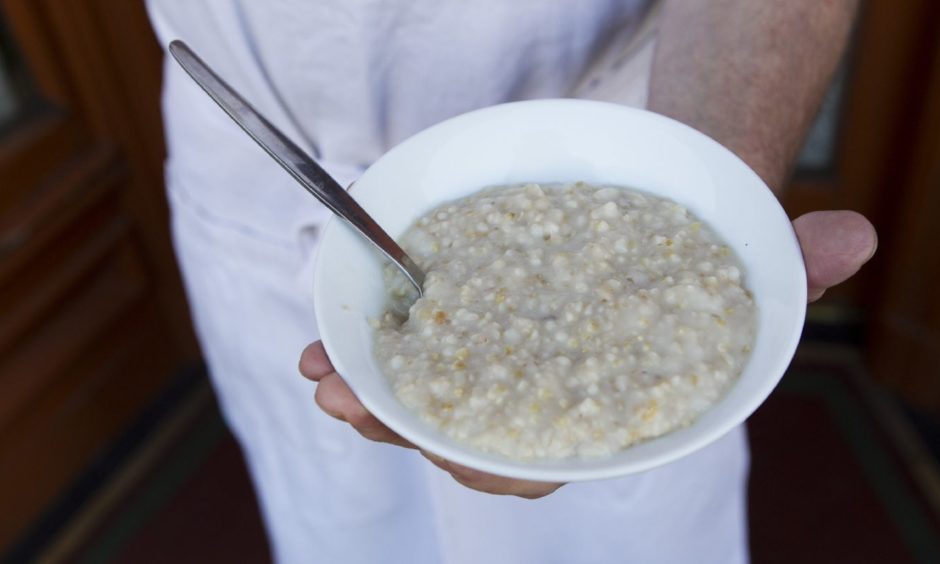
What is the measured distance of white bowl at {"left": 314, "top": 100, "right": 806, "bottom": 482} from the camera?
1.85 ft

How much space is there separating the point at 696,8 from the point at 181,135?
559 mm

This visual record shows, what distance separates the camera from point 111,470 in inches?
71.8

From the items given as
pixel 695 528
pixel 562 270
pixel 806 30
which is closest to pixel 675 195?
pixel 562 270

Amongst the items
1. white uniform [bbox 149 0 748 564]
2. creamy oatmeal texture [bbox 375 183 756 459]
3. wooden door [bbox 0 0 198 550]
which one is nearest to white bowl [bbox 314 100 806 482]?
creamy oatmeal texture [bbox 375 183 756 459]

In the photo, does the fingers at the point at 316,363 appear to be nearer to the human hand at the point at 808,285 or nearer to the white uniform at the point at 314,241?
the human hand at the point at 808,285

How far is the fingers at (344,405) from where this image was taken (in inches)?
24.9

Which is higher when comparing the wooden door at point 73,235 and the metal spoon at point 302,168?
the metal spoon at point 302,168

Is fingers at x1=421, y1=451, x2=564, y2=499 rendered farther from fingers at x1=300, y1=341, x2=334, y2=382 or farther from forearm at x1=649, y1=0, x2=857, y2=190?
forearm at x1=649, y1=0, x2=857, y2=190

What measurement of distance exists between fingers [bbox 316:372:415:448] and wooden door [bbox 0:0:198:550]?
3.56 ft

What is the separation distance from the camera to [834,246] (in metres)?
0.65

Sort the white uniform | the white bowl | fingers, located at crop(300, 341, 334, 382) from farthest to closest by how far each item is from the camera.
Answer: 1. the white uniform
2. fingers, located at crop(300, 341, 334, 382)
3. the white bowl

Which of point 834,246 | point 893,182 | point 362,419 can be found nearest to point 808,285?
point 834,246

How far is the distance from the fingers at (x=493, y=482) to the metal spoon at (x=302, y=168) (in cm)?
15

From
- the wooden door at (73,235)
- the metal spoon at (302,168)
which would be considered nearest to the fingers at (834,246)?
the metal spoon at (302,168)
